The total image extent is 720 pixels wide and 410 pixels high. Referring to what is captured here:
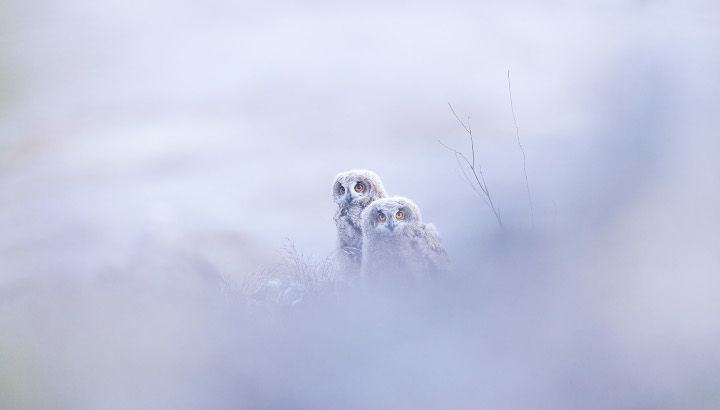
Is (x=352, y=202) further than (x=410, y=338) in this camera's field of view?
Yes

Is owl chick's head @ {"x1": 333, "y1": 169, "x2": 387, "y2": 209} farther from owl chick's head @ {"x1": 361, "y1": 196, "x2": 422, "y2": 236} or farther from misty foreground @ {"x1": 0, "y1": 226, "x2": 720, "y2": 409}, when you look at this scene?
misty foreground @ {"x1": 0, "y1": 226, "x2": 720, "y2": 409}

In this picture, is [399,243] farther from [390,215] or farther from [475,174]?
[475,174]

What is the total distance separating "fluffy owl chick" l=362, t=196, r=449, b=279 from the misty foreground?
69mm

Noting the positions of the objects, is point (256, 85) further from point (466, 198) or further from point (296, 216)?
point (466, 198)

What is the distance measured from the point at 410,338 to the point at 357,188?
1.42 feet

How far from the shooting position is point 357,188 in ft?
5.76

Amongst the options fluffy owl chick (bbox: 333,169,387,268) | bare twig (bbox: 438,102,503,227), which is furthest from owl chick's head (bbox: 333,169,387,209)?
bare twig (bbox: 438,102,503,227)

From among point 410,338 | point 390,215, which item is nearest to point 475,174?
point 390,215

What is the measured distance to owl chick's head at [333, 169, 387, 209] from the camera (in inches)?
68.2

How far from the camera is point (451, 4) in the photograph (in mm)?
1736

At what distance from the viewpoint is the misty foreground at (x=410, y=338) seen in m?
1.42

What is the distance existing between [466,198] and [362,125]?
296 millimetres

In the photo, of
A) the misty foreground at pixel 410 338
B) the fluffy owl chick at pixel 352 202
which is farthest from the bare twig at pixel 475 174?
the fluffy owl chick at pixel 352 202

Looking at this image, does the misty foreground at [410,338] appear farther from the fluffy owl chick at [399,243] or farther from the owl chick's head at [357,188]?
the owl chick's head at [357,188]
